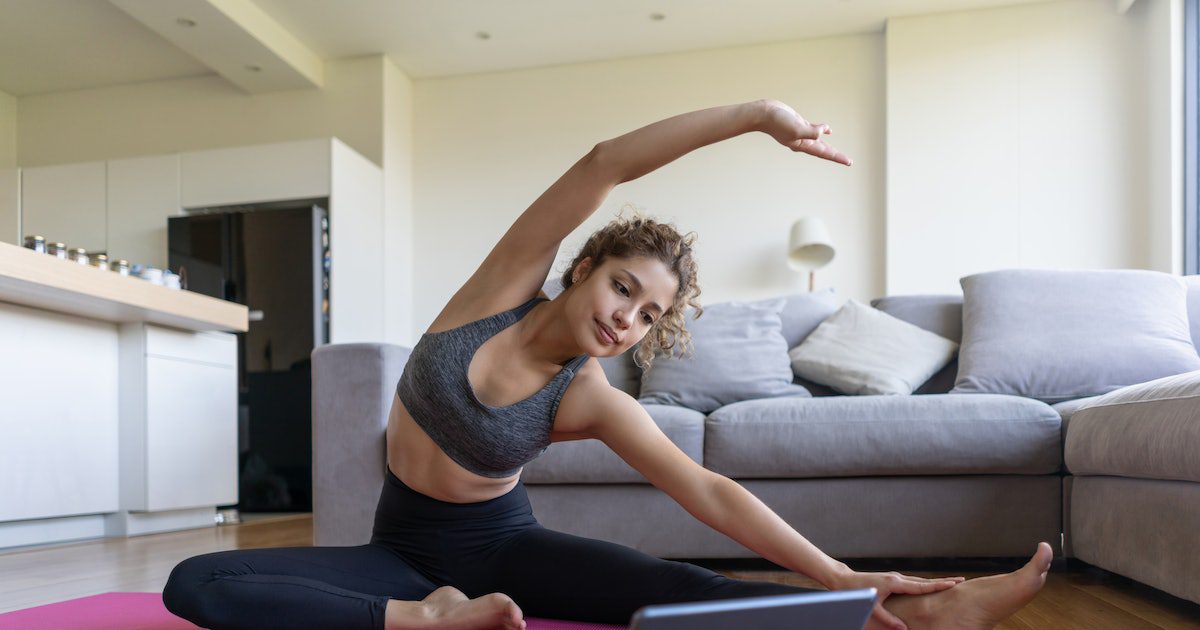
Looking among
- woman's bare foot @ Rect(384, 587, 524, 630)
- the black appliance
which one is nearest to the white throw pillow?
woman's bare foot @ Rect(384, 587, 524, 630)

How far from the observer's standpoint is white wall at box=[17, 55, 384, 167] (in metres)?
5.86

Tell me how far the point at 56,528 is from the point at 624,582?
277 cm

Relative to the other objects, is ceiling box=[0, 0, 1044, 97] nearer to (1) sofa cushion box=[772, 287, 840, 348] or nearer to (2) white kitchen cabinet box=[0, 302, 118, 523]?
(2) white kitchen cabinet box=[0, 302, 118, 523]

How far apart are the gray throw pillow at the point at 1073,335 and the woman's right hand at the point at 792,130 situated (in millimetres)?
1742

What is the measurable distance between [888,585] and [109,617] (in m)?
1.39

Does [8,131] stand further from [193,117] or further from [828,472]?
[828,472]

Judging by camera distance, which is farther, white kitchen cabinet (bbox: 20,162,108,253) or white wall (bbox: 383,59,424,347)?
white wall (bbox: 383,59,424,347)

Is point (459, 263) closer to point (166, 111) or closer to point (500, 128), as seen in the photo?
point (500, 128)

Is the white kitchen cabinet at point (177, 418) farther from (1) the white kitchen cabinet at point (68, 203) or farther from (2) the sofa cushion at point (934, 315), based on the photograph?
(2) the sofa cushion at point (934, 315)

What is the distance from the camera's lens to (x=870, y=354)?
2.98 m

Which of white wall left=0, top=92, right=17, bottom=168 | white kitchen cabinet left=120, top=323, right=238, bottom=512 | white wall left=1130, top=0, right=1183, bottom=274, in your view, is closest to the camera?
white kitchen cabinet left=120, top=323, right=238, bottom=512

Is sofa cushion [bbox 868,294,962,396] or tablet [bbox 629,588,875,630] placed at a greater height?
sofa cushion [bbox 868,294,962,396]

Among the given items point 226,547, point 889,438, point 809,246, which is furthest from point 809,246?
point 226,547

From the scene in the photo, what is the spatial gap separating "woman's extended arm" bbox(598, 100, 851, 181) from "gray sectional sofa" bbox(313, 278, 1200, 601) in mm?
1328
